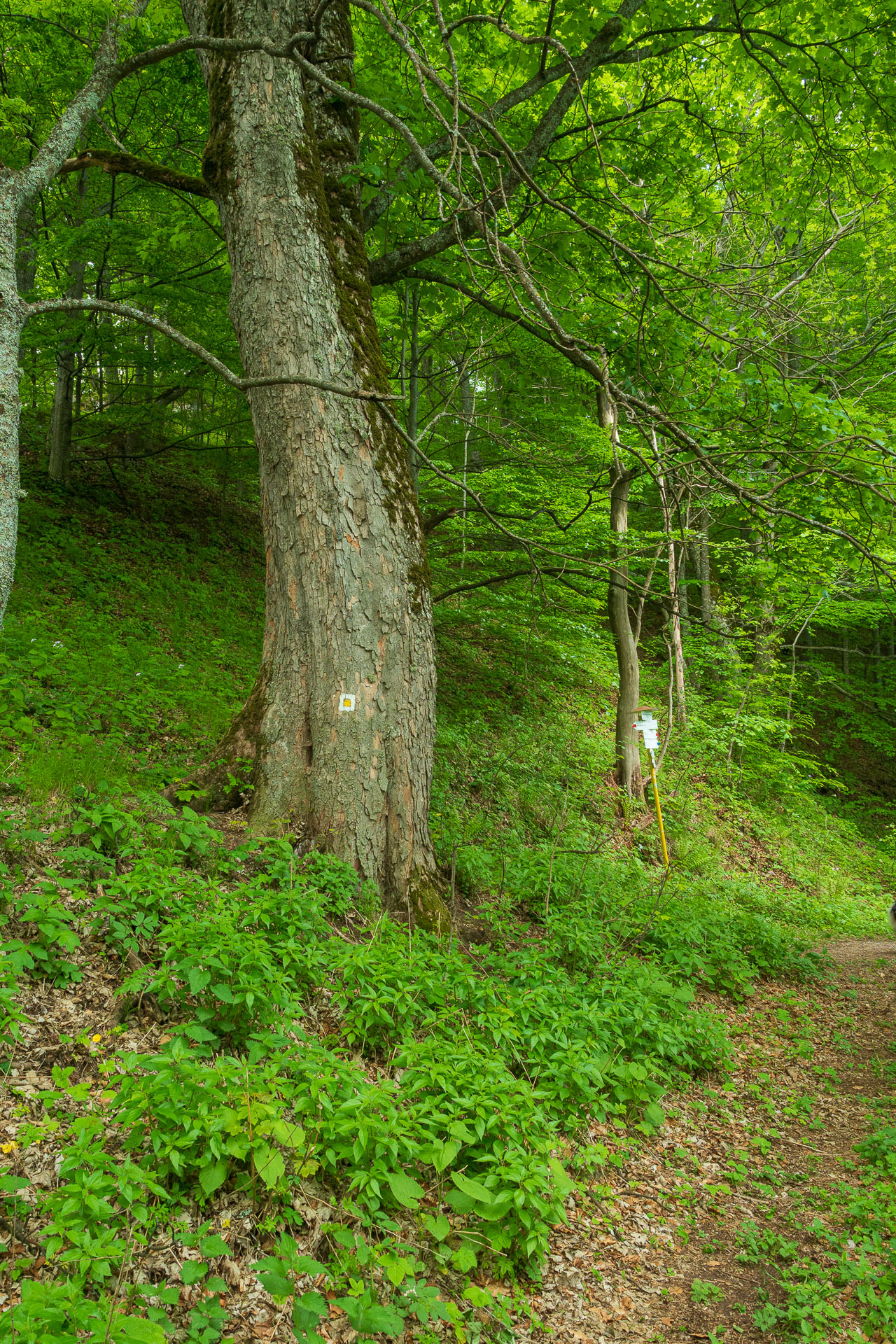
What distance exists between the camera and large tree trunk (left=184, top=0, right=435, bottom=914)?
4.27 meters

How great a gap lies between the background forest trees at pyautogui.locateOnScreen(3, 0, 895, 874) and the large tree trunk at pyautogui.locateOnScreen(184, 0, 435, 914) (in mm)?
112

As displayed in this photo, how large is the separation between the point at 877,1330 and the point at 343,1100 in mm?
2103

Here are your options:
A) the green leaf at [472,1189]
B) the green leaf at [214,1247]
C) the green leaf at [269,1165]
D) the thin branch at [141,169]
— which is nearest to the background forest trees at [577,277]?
the thin branch at [141,169]

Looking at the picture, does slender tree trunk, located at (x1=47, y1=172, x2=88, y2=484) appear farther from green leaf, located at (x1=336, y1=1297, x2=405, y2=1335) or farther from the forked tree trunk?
green leaf, located at (x1=336, y1=1297, x2=405, y2=1335)

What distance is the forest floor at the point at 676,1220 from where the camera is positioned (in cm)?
222

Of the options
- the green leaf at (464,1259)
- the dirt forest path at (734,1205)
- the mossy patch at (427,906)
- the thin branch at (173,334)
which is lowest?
the dirt forest path at (734,1205)

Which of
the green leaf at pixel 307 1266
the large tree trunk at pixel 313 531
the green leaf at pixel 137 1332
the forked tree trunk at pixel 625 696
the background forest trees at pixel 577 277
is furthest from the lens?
the forked tree trunk at pixel 625 696

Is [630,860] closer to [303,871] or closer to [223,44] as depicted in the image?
[303,871]

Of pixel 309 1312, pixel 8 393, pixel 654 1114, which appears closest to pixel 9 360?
pixel 8 393

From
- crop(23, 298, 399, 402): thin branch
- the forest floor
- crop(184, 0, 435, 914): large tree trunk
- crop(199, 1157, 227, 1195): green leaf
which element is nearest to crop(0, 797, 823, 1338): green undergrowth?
crop(199, 1157, 227, 1195): green leaf

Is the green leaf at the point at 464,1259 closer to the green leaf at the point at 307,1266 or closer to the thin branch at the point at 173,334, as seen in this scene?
the green leaf at the point at 307,1266

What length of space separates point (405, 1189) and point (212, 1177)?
1.93ft

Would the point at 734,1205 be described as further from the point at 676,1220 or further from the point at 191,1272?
the point at 191,1272

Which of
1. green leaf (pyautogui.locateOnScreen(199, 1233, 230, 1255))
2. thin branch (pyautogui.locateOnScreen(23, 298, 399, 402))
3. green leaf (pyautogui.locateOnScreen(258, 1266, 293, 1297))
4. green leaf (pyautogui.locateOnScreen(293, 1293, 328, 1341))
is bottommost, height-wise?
green leaf (pyautogui.locateOnScreen(293, 1293, 328, 1341))
